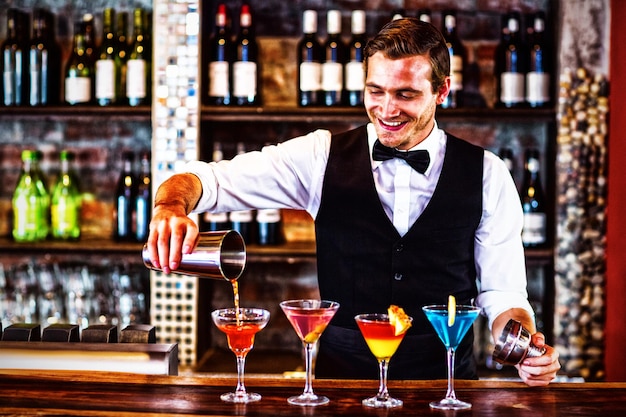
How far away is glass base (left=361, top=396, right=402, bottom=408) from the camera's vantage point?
1.51 m

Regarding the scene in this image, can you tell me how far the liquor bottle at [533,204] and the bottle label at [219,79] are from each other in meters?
1.20

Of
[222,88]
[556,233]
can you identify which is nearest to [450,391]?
[556,233]

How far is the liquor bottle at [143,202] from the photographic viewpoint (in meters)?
3.16

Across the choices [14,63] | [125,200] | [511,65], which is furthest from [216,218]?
[511,65]

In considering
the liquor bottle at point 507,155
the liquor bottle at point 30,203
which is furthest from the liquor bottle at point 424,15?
the liquor bottle at point 30,203

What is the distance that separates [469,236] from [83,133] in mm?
1913

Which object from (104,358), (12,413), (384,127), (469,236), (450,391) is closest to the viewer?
(12,413)

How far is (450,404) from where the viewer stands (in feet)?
4.99

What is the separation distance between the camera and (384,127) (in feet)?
6.44

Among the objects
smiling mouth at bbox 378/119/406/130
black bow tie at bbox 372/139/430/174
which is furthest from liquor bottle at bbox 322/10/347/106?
smiling mouth at bbox 378/119/406/130

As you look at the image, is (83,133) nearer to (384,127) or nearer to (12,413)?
(384,127)

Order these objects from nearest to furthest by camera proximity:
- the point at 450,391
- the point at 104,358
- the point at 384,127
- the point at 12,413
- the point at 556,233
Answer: the point at 12,413
the point at 450,391
the point at 104,358
the point at 384,127
the point at 556,233

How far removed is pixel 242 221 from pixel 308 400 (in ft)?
5.61

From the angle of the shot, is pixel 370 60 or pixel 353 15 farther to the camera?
pixel 353 15
